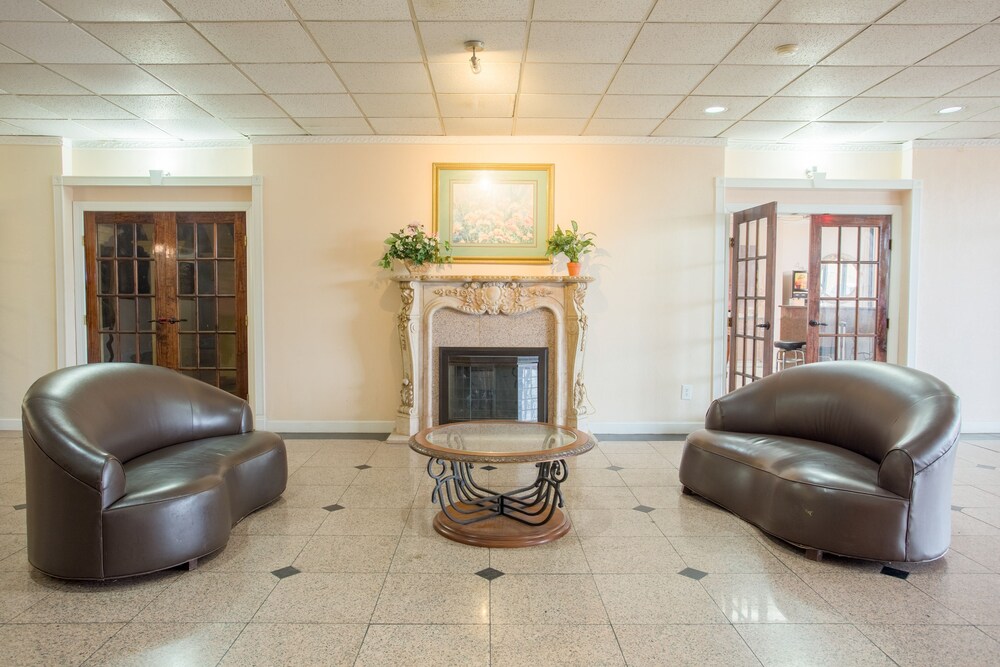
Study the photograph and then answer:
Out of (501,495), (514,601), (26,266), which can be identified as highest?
(26,266)

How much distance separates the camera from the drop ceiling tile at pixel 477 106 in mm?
4234

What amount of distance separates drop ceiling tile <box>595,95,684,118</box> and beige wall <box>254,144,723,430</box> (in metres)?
0.66

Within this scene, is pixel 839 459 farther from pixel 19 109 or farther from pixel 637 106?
pixel 19 109

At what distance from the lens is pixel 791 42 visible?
332cm

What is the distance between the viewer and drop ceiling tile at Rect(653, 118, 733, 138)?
4.78 metres

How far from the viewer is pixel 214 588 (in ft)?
7.89

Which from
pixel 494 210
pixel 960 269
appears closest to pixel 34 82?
pixel 494 210

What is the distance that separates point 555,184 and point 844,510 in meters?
3.57

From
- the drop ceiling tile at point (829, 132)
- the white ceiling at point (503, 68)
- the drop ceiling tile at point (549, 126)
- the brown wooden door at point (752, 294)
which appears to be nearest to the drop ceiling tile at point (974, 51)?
the white ceiling at point (503, 68)

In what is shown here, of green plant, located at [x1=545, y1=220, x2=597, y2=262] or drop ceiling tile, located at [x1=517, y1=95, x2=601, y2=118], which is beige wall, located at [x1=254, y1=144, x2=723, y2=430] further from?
drop ceiling tile, located at [x1=517, y1=95, x2=601, y2=118]

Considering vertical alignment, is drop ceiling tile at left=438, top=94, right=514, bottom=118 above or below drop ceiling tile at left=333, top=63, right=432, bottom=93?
below

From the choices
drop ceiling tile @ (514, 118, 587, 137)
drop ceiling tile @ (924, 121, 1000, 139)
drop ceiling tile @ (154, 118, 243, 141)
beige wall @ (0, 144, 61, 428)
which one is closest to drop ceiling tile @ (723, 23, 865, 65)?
drop ceiling tile @ (514, 118, 587, 137)

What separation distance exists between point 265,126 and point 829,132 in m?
4.87

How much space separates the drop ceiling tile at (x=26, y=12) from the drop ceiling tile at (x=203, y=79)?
669 millimetres
